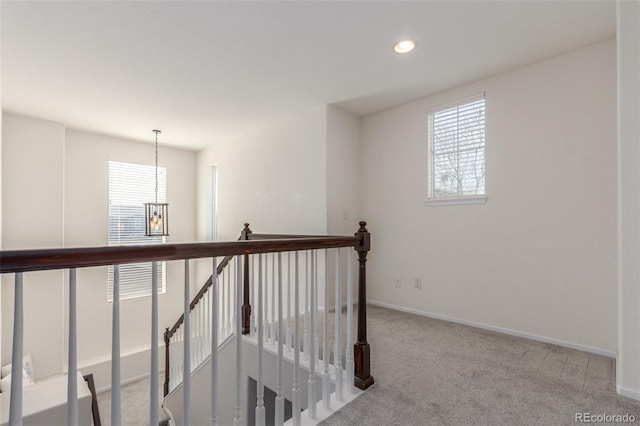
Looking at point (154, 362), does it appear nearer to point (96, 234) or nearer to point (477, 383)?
→ point (477, 383)

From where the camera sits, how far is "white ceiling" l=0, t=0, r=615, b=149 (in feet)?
7.20

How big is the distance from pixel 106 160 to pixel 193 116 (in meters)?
2.04

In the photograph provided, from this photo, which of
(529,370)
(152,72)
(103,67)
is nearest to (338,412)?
(529,370)

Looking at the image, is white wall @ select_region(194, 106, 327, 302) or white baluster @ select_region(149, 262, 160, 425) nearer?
white baluster @ select_region(149, 262, 160, 425)

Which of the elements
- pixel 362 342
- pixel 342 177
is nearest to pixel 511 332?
pixel 362 342

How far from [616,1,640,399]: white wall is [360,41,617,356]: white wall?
29.8 inches

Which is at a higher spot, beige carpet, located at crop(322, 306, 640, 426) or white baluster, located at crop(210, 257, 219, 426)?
white baluster, located at crop(210, 257, 219, 426)

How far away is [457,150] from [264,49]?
7.35 feet

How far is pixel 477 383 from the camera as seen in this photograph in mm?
2117

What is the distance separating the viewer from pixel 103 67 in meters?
2.92

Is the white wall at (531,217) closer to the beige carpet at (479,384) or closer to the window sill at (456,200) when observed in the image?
the window sill at (456,200)

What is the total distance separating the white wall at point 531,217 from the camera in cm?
259

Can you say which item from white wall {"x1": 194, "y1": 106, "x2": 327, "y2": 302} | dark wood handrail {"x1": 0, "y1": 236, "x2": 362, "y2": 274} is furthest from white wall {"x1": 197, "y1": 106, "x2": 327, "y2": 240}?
dark wood handrail {"x1": 0, "y1": 236, "x2": 362, "y2": 274}

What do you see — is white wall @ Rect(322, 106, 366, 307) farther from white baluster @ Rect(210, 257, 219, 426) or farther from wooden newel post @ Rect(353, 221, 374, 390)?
white baluster @ Rect(210, 257, 219, 426)
